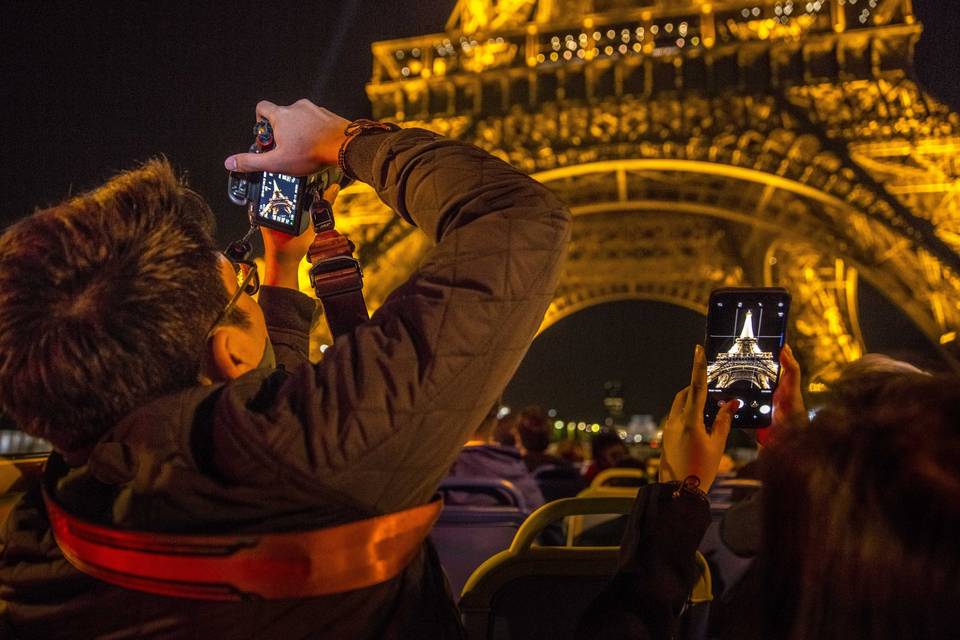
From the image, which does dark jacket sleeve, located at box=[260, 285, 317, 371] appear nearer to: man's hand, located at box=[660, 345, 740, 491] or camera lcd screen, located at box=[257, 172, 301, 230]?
camera lcd screen, located at box=[257, 172, 301, 230]

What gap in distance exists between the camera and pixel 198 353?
0.95 metres

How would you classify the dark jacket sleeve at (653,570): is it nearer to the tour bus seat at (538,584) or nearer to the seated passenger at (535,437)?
the tour bus seat at (538,584)

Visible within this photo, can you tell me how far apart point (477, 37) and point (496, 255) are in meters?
14.2

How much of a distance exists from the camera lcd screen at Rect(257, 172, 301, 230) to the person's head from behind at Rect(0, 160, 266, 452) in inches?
8.7

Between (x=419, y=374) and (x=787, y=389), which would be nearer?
(x=419, y=374)

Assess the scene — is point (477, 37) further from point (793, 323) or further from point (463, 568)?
point (463, 568)

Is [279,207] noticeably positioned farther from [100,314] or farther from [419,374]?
[419,374]

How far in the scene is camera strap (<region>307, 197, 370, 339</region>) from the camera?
111 cm

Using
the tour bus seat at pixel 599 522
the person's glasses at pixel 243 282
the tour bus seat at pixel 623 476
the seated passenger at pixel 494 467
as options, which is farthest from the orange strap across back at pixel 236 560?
the tour bus seat at pixel 623 476

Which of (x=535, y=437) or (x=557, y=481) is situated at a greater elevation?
(x=535, y=437)

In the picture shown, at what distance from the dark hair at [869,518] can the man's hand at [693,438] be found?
1.22ft

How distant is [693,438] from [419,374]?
1.59 ft

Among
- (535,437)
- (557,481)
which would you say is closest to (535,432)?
(535,437)

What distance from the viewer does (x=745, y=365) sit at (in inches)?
52.9
